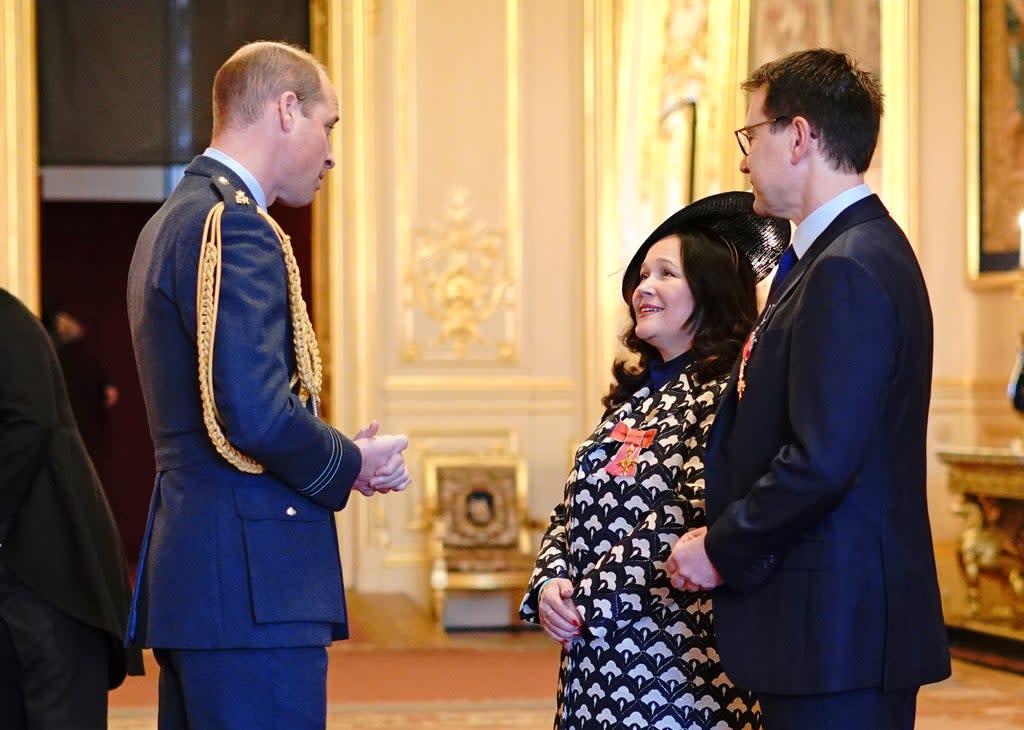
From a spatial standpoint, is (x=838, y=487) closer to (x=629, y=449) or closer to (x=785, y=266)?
(x=785, y=266)

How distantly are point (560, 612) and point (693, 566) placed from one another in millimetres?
398

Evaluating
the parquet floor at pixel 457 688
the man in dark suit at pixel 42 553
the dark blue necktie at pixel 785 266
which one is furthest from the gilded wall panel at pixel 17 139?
the dark blue necktie at pixel 785 266

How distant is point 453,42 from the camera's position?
27.6 feet

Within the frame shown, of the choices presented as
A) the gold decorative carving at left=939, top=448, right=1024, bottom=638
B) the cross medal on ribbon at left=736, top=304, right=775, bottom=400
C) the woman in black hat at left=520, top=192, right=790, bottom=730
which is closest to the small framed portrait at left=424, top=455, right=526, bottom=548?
the gold decorative carving at left=939, top=448, right=1024, bottom=638

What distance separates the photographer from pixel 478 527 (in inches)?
307

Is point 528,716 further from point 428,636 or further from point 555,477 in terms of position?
point 555,477

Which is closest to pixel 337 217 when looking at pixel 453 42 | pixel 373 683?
pixel 453 42

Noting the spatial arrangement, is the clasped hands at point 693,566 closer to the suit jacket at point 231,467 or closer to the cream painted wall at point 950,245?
the suit jacket at point 231,467

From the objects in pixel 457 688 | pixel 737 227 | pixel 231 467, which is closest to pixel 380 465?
pixel 231 467

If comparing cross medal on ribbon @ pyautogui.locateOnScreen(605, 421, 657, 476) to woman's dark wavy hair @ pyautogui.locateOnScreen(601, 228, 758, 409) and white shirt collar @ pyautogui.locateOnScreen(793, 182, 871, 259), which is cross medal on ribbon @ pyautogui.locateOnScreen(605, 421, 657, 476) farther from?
white shirt collar @ pyautogui.locateOnScreen(793, 182, 871, 259)

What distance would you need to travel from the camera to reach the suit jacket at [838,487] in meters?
2.18

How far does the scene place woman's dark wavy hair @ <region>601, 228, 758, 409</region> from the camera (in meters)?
2.70

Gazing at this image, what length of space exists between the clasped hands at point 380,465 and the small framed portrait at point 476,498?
5.17 metres

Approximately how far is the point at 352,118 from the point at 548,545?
5799 mm
